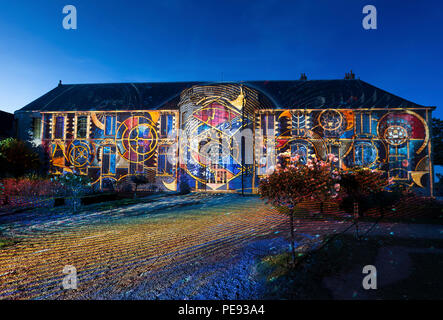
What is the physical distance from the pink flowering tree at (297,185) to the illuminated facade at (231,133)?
39.9 feet

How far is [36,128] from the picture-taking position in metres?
19.1

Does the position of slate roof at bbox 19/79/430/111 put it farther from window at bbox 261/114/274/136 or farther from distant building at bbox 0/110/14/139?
distant building at bbox 0/110/14/139

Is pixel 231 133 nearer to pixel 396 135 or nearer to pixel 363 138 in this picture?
pixel 363 138

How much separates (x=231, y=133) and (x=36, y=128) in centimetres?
1806

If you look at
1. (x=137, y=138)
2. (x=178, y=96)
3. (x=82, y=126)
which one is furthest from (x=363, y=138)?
(x=82, y=126)

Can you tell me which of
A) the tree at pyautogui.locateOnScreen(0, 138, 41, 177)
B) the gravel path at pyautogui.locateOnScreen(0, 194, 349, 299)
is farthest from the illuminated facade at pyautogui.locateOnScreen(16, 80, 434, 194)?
the gravel path at pyautogui.locateOnScreen(0, 194, 349, 299)

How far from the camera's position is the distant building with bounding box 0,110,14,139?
19438 millimetres

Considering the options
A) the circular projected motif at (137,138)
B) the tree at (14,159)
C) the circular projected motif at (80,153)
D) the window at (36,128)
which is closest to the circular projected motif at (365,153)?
the circular projected motif at (137,138)

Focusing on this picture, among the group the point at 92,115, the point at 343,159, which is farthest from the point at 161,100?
the point at 343,159

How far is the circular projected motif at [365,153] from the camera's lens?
53.2 feet

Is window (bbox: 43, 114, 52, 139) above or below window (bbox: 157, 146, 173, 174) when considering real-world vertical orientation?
above

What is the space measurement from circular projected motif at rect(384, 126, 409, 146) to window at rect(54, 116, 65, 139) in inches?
1075

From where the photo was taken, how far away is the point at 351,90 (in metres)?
18.4

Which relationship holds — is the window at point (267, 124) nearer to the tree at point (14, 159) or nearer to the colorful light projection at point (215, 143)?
the colorful light projection at point (215, 143)
